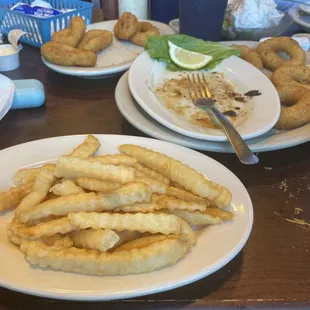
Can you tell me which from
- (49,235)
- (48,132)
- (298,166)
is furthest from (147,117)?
(49,235)

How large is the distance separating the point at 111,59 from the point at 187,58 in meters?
0.30

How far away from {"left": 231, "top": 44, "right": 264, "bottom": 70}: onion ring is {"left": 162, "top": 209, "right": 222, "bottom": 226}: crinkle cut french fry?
2.79 ft

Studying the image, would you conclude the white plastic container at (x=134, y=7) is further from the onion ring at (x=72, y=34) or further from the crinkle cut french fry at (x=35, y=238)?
the crinkle cut french fry at (x=35, y=238)

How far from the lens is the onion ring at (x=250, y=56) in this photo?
1.40 metres

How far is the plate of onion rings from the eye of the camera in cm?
132

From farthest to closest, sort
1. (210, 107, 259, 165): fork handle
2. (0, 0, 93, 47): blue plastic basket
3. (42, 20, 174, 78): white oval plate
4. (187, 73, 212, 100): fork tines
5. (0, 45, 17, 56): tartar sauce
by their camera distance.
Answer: (0, 0, 93, 47): blue plastic basket, (0, 45, 17, 56): tartar sauce, (42, 20, 174, 78): white oval plate, (187, 73, 212, 100): fork tines, (210, 107, 259, 165): fork handle

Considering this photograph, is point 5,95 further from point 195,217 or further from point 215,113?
point 195,217

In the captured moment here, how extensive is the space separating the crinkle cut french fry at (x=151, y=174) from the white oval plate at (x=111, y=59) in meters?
0.63

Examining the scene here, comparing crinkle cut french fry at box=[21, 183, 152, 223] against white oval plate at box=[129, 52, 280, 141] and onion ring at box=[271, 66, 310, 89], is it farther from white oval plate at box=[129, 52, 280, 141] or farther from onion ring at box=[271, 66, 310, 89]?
onion ring at box=[271, 66, 310, 89]

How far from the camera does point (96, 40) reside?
1.48m

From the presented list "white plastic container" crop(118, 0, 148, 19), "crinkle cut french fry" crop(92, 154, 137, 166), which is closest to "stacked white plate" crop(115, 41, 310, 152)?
"crinkle cut french fry" crop(92, 154, 137, 166)

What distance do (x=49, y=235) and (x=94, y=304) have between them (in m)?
0.12

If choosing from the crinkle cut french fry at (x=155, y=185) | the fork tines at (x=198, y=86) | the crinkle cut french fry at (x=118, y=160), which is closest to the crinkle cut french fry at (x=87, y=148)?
the crinkle cut french fry at (x=118, y=160)

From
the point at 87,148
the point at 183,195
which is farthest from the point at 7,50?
the point at 183,195
